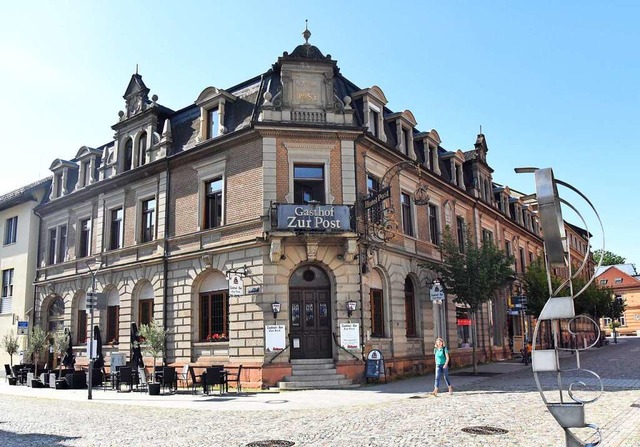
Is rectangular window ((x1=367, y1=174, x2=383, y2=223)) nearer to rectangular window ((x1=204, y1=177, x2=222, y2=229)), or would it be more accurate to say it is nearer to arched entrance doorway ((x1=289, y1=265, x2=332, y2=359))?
arched entrance doorway ((x1=289, y1=265, x2=332, y2=359))

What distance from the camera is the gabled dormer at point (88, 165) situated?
28906 millimetres

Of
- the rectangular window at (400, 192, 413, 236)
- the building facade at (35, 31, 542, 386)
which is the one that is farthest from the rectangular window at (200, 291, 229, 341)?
the rectangular window at (400, 192, 413, 236)

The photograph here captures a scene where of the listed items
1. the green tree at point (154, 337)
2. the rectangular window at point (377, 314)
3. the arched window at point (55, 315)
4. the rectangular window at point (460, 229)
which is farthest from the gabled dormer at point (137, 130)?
the rectangular window at point (460, 229)

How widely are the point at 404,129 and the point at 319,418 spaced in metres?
17.0

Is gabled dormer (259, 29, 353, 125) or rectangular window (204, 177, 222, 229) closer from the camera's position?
gabled dormer (259, 29, 353, 125)

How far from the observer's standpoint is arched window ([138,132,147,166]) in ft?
84.8

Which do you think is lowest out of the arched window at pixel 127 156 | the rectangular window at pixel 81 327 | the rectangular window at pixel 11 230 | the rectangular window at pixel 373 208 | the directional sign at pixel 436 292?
the rectangular window at pixel 81 327

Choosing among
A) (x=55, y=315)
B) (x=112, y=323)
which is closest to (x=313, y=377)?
(x=112, y=323)

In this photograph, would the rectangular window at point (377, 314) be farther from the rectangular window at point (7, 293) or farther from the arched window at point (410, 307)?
the rectangular window at point (7, 293)

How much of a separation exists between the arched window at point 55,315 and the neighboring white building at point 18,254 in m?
1.29

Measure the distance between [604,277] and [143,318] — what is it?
8914cm

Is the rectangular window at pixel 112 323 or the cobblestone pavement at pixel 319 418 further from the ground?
the rectangular window at pixel 112 323

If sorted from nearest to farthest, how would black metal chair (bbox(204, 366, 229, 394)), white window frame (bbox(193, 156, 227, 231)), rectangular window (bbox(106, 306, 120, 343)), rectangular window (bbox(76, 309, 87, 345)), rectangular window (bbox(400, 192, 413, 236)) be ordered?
black metal chair (bbox(204, 366, 229, 394)), white window frame (bbox(193, 156, 227, 231)), rectangular window (bbox(400, 192, 413, 236)), rectangular window (bbox(106, 306, 120, 343)), rectangular window (bbox(76, 309, 87, 345))

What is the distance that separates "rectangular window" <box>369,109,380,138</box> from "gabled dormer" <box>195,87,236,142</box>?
5.62m
